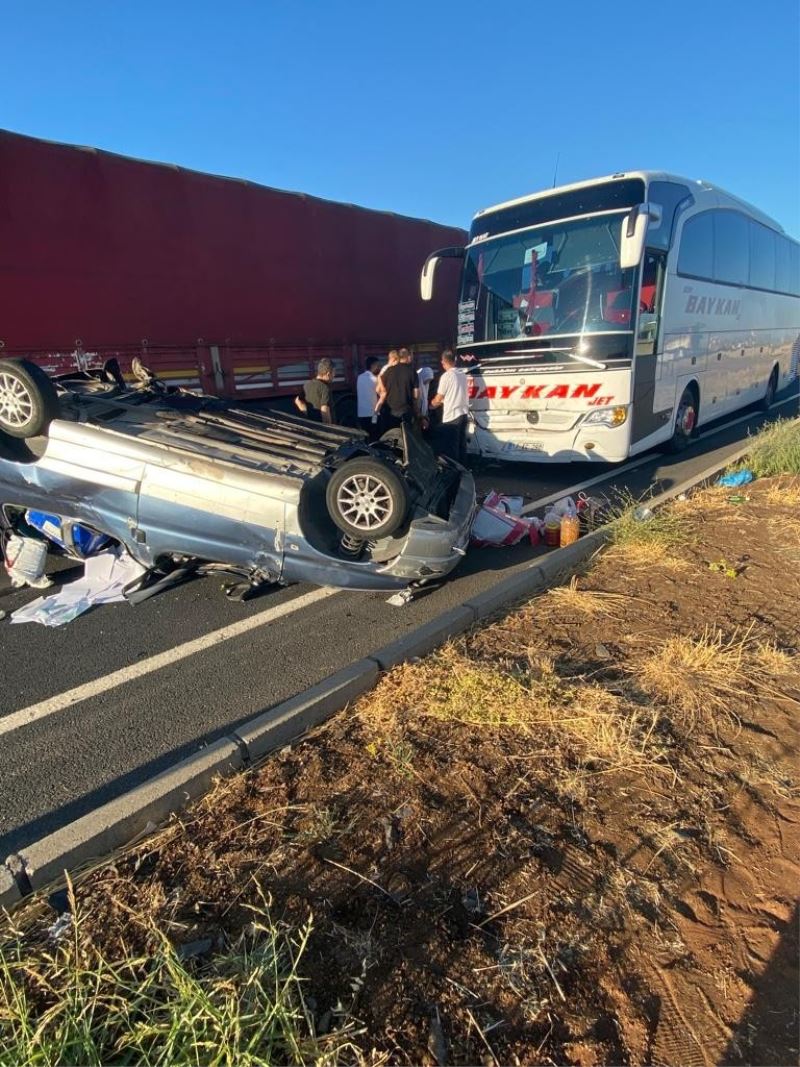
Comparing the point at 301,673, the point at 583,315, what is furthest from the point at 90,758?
the point at 583,315

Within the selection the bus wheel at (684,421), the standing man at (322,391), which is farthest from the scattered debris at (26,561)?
the bus wheel at (684,421)

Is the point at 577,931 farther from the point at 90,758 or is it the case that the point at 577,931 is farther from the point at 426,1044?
the point at 90,758

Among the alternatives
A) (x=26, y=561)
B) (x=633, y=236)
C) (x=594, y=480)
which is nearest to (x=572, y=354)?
(x=633, y=236)

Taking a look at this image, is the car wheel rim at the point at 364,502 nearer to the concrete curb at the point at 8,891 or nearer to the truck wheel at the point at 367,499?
the truck wheel at the point at 367,499

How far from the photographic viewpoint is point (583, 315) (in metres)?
7.26

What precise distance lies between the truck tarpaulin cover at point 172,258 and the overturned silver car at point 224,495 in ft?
9.05

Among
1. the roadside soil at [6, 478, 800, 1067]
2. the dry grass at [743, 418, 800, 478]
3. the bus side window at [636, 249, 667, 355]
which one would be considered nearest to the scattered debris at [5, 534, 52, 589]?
the roadside soil at [6, 478, 800, 1067]

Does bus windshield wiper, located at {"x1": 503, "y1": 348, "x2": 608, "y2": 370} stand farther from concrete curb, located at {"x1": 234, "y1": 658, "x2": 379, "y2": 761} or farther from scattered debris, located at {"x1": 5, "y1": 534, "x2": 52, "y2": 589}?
scattered debris, located at {"x1": 5, "y1": 534, "x2": 52, "y2": 589}

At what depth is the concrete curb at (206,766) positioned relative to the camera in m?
2.07

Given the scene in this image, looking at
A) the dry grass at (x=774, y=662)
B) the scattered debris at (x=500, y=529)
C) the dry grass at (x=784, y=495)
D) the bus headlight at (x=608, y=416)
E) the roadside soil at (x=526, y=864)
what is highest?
the bus headlight at (x=608, y=416)

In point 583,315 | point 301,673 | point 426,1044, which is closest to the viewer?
point 426,1044

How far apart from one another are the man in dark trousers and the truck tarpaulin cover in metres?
2.02

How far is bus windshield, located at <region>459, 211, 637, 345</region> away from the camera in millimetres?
7086

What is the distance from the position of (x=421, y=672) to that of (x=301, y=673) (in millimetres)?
799
